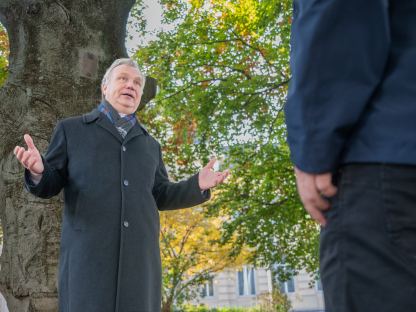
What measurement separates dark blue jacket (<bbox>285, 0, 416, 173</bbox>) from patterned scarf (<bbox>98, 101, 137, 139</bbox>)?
2.25m

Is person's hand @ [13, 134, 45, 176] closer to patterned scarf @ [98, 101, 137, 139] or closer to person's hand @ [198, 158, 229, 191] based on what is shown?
patterned scarf @ [98, 101, 137, 139]

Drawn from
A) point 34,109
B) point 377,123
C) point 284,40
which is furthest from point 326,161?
point 284,40

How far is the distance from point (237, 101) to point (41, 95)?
808cm

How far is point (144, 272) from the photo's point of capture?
10.6 ft

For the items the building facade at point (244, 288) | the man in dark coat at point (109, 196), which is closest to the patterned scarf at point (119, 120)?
the man in dark coat at point (109, 196)

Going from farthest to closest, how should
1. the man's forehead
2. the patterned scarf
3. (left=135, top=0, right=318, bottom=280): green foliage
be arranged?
(left=135, top=0, right=318, bottom=280): green foliage → the man's forehead → the patterned scarf

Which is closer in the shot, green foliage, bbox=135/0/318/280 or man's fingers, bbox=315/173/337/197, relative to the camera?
man's fingers, bbox=315/173/337/197

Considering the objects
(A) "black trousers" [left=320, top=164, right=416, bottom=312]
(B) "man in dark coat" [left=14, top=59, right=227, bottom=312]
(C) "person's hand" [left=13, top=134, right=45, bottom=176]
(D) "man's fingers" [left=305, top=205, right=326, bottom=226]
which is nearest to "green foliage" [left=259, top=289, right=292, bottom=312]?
(B) "man in dark coat" [left=14, top=59, right=227, bottom=312]

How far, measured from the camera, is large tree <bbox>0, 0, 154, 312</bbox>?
4180 millimetres

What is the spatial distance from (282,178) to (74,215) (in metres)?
10.4

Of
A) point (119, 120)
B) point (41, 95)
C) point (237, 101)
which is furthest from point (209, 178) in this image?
point (237, 101)

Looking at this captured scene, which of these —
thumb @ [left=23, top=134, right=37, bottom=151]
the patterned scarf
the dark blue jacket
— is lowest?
the dark blue jacket

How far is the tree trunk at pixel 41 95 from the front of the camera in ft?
13.7

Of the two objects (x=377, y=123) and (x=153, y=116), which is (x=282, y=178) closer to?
(x=153, y=116)
